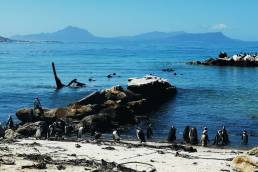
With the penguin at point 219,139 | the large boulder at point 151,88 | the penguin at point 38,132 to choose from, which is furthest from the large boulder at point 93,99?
the penguin at point 219,139

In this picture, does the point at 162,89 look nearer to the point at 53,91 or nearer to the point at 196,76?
the point at 53,91

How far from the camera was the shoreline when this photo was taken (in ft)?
82.9

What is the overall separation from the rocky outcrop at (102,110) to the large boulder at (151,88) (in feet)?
0.40

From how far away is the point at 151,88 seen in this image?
6397 centimetres

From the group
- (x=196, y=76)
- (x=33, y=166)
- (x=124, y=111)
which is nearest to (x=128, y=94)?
(x=124, y=111)

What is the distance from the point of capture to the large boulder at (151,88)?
62719mm

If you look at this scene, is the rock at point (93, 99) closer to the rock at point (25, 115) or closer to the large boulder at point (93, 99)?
the large boulder at point (93, 99)

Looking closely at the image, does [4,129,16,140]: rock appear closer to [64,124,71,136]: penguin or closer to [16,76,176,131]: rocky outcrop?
[16,76,176,131]: rocky outcrop

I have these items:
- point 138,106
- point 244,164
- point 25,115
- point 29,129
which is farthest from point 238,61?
point 244,164

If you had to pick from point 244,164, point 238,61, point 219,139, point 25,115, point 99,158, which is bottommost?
point 219,139

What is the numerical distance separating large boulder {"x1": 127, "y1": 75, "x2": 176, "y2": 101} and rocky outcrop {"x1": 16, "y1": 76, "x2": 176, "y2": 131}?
12cm

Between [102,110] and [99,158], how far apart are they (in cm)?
1976

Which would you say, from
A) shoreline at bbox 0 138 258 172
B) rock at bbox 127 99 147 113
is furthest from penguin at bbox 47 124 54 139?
rock at bbox 127 99 147 113

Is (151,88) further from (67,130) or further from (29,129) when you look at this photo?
(29,129)
